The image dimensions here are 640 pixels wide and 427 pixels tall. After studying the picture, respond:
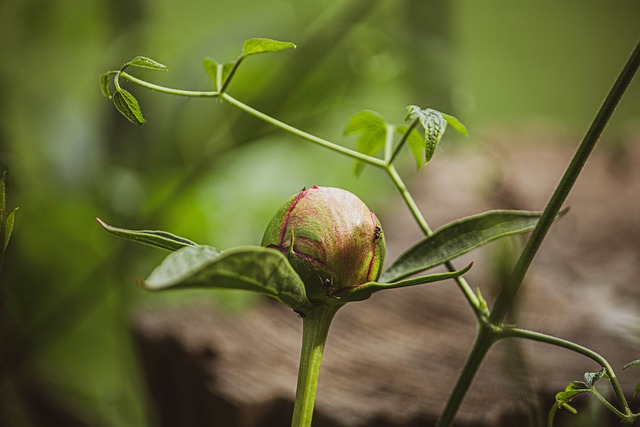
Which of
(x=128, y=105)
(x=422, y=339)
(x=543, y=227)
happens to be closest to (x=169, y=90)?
(x=128, y=105)

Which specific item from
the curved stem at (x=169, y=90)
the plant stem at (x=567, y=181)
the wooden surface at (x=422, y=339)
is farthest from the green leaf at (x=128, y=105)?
the wooden surface at (x=422, y=339)

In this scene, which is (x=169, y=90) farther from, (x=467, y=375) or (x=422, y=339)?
(x=422, y=339)

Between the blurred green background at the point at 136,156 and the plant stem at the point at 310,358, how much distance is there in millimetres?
351

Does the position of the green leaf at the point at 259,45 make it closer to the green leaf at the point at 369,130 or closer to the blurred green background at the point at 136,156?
the green leaf at the point at 369,130

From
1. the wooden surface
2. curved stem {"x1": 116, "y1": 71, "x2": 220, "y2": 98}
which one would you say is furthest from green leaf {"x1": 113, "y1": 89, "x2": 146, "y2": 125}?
the wooden surface

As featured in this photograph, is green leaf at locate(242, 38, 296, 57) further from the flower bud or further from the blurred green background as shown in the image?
the blurred green background

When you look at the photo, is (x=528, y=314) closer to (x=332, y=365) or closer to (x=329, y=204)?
(x=332, y=365)

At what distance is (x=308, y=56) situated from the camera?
0.68 m

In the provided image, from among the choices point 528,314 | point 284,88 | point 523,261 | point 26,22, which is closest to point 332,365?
point 528,314

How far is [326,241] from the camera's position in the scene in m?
0.19

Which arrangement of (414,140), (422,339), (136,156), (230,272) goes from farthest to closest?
(136,156) → (422,339) → (414,140) → (230,272)

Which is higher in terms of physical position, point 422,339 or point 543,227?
point 543,227

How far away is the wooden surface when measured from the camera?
→ 462 millimetres

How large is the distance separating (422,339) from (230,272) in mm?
465
